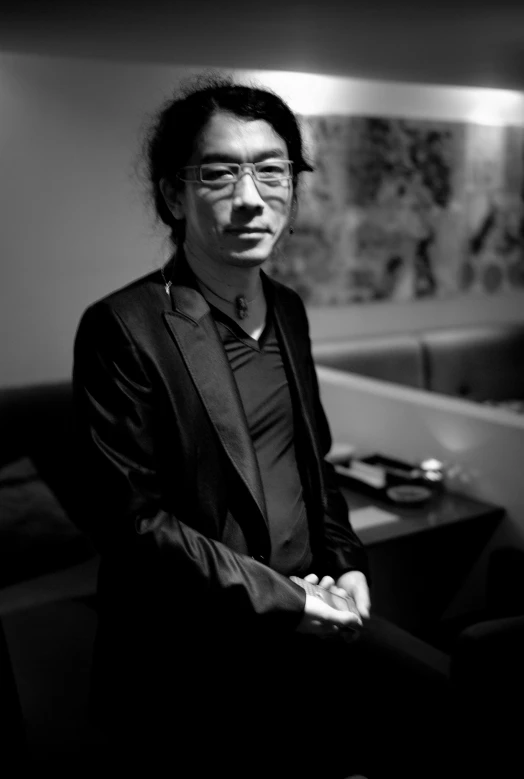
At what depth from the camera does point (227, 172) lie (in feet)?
3.89

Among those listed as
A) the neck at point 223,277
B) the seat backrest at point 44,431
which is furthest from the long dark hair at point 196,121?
the seat backrest at point 44,431

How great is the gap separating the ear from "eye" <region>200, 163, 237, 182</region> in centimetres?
8

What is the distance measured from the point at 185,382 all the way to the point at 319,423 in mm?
371

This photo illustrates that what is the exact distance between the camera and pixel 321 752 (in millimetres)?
1329

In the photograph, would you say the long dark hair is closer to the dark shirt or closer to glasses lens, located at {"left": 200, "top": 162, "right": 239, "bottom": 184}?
glasses lens, located at {"left": 200, "top": 162, "right": 239, "bottom": 184}

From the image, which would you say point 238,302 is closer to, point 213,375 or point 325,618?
point 213,375

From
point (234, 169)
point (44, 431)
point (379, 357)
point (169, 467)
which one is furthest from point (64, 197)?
point (169, 467)

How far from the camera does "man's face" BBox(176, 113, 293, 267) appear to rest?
1.18 meters

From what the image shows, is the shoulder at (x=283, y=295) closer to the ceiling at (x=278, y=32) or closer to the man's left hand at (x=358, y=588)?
the man's left hand at (x=358, y=588)

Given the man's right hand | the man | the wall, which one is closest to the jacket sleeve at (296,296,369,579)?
the man

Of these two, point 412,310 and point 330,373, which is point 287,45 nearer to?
point 330,373

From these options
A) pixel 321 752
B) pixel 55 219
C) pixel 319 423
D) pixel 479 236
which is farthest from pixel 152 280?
pixel 479 236

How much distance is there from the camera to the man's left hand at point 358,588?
1297mm

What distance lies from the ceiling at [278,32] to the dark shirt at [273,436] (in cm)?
165
